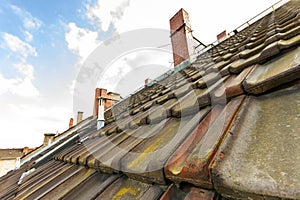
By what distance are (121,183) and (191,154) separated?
49 cm

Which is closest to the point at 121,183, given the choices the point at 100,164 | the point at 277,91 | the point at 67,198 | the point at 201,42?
the point at 100,164

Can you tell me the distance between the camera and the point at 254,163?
463 millimetres

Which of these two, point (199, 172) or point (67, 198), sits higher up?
point (199, 172)

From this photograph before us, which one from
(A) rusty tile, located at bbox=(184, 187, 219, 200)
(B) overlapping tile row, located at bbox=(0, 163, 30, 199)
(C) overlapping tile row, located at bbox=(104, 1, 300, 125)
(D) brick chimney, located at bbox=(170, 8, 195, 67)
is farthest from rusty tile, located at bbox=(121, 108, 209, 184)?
(D) brick chimney, located at bbox=(170, 8, 195, 67)

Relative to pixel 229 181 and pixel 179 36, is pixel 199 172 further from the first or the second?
pixel 179 36

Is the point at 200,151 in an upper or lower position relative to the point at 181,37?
lower

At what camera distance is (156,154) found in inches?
30.5

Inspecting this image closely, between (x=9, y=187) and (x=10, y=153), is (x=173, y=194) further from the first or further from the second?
(x=10, y=153)

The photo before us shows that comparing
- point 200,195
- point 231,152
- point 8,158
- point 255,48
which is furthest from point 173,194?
point 8,158

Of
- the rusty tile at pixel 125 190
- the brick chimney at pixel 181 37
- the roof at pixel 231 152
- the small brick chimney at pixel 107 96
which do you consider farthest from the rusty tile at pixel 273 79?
the small brick chimney at pixel 107 96

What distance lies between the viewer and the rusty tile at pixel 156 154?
67cm

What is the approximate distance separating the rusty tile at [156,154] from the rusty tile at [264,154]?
24 centimetres

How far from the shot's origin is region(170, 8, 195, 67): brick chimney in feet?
21.8

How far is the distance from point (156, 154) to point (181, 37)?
22.7 ft
